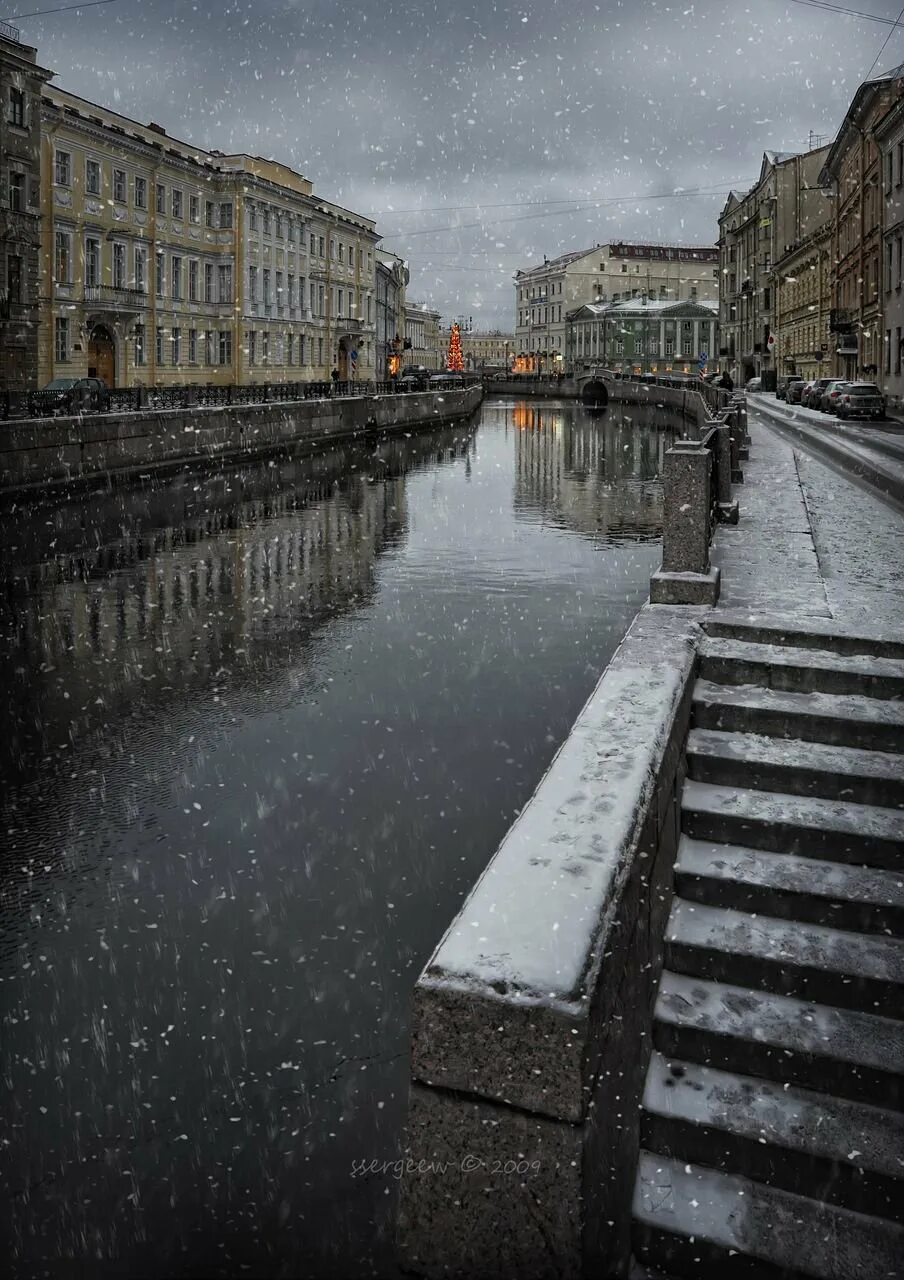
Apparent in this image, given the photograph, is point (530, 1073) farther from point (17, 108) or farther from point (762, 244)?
point (762, 244)

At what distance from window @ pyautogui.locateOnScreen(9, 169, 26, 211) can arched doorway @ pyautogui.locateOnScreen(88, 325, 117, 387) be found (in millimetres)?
7558

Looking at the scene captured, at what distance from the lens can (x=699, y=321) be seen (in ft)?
488

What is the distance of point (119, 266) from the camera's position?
5584 centimetres

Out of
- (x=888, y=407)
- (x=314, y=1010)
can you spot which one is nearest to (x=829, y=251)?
(x=888, y=407)

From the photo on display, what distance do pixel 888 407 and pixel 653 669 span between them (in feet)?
137

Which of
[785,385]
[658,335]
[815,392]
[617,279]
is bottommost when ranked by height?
[815,392]

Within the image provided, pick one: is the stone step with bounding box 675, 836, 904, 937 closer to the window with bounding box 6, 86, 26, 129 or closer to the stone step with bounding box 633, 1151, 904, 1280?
the stone step with bounding box 633, 1151, 904, 1280

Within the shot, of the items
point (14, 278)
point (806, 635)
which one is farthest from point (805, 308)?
point (806, 635)

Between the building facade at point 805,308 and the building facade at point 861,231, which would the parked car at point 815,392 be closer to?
the building facade at point 861,231

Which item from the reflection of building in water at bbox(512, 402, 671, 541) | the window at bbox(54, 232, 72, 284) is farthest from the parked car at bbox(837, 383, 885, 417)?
the window at bbox(54, 232, 72, 284)

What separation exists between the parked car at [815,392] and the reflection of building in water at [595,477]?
587 cm

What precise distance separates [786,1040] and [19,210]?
4847 cm

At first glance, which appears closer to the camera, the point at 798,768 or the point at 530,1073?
the point at 530,1073

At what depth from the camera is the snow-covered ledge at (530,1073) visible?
10.6 ft
